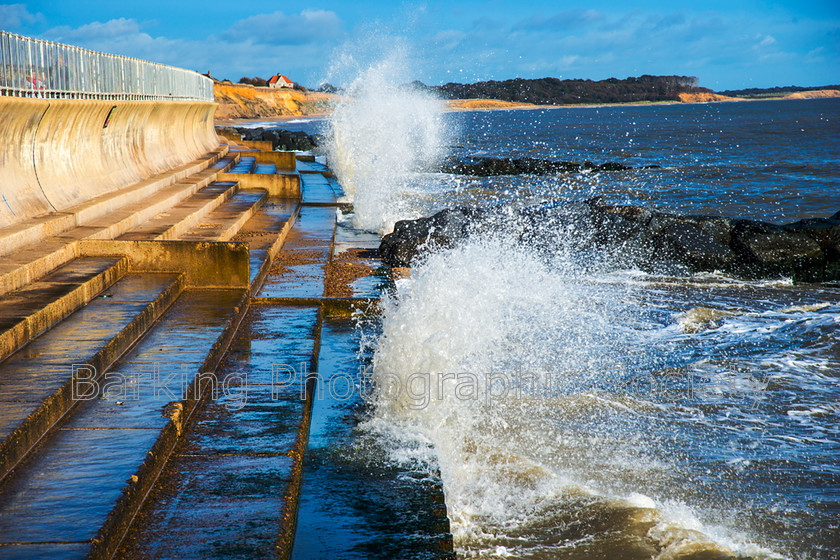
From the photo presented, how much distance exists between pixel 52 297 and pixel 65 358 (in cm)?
82

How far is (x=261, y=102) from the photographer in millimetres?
114250

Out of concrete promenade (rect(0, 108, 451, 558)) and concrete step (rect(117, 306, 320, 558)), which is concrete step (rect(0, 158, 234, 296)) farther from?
concrete step (rect(117, 306, 320, 558))

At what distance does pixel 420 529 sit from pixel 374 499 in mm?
309

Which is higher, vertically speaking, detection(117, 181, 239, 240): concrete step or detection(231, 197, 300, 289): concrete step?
detection(117, 181, 239, 240): concrete step

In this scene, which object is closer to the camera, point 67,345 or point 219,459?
point 219,459

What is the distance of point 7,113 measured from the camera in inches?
213

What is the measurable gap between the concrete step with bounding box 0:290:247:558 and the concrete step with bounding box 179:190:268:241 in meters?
2.80

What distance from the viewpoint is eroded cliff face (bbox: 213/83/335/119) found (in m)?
97.9

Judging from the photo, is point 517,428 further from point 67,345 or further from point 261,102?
point 261,102

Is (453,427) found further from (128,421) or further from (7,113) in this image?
(7,113)

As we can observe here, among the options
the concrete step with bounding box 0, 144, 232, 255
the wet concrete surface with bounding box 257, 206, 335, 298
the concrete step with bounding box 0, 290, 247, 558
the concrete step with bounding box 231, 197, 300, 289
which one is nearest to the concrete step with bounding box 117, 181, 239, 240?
the concrete step with bounding box 0, 144, 232, 255

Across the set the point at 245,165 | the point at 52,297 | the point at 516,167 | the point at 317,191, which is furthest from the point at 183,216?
the point at 516,167

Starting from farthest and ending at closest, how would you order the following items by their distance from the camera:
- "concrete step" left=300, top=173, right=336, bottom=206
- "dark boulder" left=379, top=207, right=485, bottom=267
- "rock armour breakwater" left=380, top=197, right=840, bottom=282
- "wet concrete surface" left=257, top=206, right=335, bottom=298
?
"concrete step" left=300, top=173, right=336, bottom=206 < "rock armour breakwater" left=380, top=197, right=840, bottom=282 < "dark boulder" left=379, top=207, right=485, bottom=267 < "wet concrete surface" left=257, top=206, right=335, bottom=298

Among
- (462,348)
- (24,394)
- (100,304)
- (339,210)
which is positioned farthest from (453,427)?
(339,210)
